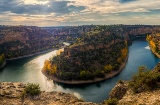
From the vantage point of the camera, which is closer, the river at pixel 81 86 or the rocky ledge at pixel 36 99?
the rocky ledge at pixel 36 99

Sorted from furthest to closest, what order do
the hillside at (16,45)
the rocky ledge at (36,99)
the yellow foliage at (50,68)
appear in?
Answer: 1. the hillside at (16,45)
2. the yellow foliage at (50,68)
3. the rocky ledge at (36,99)

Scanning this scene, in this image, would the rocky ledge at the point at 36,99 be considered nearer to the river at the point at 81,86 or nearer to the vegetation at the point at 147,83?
the vegetation at the point at 147,83

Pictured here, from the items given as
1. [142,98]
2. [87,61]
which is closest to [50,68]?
[87,61]

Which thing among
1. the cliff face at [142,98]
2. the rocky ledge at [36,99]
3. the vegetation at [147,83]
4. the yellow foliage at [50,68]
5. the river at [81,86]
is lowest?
the river at [81,86]

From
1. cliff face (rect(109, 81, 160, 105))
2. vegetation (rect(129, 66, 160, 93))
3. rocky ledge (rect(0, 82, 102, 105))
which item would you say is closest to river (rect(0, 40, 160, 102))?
rocky ledge (rect(0, 82, 102, 105))

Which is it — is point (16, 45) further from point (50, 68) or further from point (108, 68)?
point (108, 68)

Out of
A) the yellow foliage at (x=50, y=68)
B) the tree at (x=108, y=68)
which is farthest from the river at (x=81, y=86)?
the tree at (x=108, y=68)

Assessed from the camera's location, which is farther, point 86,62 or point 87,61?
point 87,61

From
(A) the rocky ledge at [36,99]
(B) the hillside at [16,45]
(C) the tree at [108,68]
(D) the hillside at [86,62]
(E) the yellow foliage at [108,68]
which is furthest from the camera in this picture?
(B) the hillside at [16,45]

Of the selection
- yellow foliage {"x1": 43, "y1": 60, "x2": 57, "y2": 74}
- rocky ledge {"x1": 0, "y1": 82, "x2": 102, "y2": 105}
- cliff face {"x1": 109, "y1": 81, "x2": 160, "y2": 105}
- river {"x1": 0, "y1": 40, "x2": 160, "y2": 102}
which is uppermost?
cliff face {"x1": 109, "y1": 81, "x2": 160, "y2": 105}

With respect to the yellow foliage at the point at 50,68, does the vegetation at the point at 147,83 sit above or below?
above

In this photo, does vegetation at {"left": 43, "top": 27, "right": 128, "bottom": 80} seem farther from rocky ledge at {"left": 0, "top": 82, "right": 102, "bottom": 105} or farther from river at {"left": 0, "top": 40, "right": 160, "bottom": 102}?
rocky ledge at {"left": 0, "top": 82, "right": 102, "bottom": 105}

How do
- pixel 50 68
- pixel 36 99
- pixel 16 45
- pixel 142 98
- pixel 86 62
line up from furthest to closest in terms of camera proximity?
pixel 16 45 < pixel 50 68 < pixel 86 62 < pixel 36 99 < pixel 142 98
